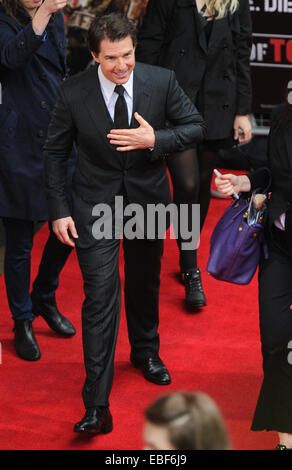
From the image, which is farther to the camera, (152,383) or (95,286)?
(152,383)

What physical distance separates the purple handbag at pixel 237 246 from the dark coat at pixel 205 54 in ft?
4.99

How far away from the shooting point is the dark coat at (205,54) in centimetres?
468

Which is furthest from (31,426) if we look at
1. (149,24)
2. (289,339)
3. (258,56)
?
(258,56)

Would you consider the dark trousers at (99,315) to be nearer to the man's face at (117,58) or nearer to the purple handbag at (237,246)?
the purple handbag at (237,246)

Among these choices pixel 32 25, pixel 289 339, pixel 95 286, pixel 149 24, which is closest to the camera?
pixel 289 339

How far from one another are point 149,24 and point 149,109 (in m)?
1.39

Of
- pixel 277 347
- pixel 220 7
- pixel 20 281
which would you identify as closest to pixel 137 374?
pixel 20 281

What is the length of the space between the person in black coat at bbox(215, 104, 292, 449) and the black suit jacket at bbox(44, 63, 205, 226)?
1.26ft

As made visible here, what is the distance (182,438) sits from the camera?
1.75m

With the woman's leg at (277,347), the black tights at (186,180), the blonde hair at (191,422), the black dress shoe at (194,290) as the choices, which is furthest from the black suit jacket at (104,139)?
the blonde hair at (191,422)

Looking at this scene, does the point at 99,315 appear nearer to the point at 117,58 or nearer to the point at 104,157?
the point at 104,157

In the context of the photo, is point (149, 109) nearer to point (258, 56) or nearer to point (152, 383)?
point (152, 383)
